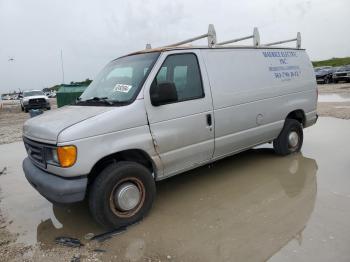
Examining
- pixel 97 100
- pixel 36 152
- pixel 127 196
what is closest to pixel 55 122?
pixel 36 152

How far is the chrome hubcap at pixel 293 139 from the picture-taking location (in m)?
6.47

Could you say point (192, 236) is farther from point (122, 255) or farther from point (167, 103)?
point (167, 103)

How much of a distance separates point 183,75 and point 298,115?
3082mm

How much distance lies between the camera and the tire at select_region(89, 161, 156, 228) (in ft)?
12.4

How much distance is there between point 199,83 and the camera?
4.75 meters

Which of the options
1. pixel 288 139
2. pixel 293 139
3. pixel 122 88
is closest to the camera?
pixel 122 88

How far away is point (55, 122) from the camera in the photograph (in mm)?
3953

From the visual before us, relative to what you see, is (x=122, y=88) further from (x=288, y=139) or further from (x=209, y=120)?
(x=288, y=139)

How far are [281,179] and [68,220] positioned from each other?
3.29 meters

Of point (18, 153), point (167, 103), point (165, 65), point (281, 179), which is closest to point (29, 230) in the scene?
point (167, 103)

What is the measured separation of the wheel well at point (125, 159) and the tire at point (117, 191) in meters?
0.14

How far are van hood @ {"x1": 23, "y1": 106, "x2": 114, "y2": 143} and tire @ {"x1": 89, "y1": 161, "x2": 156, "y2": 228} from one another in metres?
0.67

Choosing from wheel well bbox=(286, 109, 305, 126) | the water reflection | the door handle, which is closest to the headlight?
the water reflection

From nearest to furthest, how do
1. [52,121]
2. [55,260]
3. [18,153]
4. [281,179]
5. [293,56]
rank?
[55,260]
[52,121]
[281,179]
[293,56]
[18,153]
